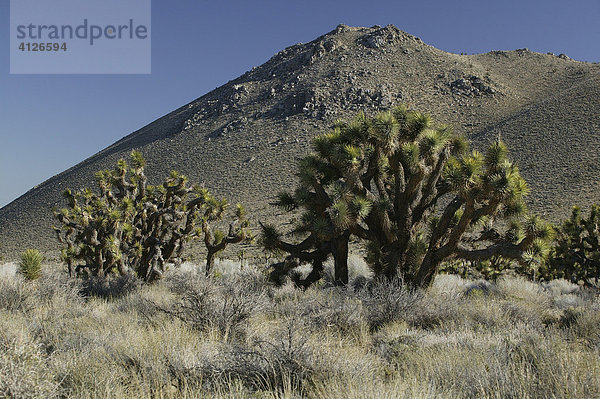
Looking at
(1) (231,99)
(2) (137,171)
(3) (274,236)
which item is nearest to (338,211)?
(3) (274,236)

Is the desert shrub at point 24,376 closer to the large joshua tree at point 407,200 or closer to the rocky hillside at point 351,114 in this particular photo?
the large joshua tree at point 407,200

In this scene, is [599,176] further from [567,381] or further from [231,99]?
[231,99]

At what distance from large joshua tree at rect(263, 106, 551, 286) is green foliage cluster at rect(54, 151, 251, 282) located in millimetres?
4107

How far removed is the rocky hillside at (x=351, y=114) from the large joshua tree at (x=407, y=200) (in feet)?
69.5

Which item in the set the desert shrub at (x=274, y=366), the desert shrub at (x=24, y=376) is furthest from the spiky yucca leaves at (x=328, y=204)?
the desert shrub at (x=24, y=376)

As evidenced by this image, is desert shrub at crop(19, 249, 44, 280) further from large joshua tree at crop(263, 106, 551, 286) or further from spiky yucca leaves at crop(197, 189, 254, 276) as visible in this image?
spiky yucca leaves at crop(197, 189, 254, 276)

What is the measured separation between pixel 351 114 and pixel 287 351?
58.1 metres

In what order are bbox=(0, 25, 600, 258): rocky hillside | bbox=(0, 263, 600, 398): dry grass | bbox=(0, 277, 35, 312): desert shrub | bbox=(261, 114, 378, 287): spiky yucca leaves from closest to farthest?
bbox=(0, 263, 600, 398): dry grass < bbox=(0, 277, 35, 312): desert shrub < bbox=(261, 114, 378, 287): spiky yucca leaves < bbox=(0, 25, 600, 258): rocky hillside

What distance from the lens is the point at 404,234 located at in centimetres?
977

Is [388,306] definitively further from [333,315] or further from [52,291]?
[52,291]

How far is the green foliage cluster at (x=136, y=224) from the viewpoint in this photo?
1277cm

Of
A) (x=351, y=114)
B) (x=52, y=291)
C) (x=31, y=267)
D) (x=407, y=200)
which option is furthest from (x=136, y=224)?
(x=351, y=114)

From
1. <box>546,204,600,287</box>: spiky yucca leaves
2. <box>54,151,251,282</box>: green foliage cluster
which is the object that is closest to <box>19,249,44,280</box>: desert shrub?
<box>54,151,251,282</box>: green foliage cluster

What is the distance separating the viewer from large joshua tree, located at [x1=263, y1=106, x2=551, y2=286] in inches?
341
